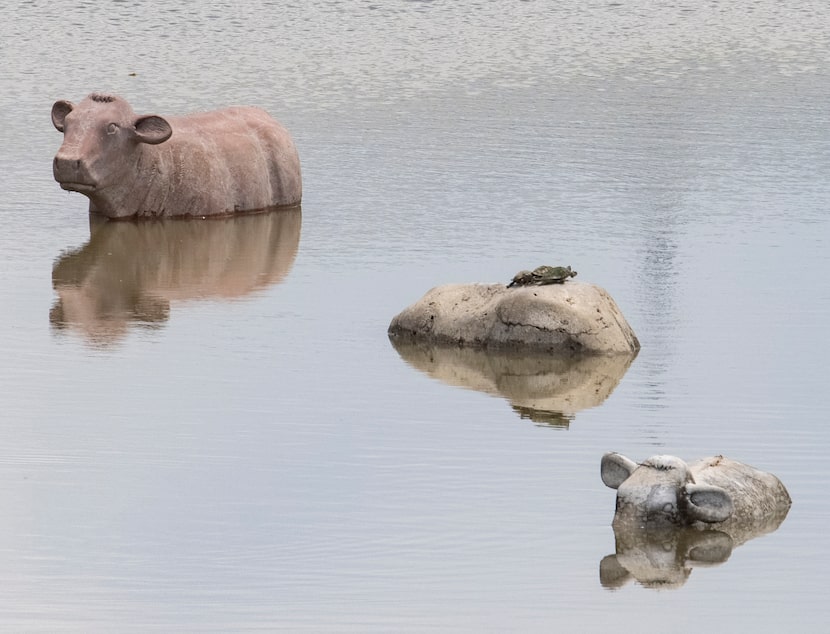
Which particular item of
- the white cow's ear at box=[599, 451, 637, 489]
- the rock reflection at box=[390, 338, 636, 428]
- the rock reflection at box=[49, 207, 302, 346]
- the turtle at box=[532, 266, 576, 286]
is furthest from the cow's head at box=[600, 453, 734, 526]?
the rock reflection at box=[49, 207, 302, 346]

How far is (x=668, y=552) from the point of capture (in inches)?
437

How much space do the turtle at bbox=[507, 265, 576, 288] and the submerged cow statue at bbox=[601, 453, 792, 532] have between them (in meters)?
4.17

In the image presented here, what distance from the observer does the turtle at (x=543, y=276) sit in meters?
15.8

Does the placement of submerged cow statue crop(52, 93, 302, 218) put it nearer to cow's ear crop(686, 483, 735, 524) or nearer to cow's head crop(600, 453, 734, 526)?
cow's head crop(600, 453, 734, 526)

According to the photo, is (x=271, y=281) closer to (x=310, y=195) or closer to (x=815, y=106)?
(x=310, y=195)

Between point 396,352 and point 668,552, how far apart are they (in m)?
4.91

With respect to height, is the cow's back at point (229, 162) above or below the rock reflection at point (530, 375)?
below

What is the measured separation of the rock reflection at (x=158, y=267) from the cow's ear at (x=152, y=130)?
913 millimetres

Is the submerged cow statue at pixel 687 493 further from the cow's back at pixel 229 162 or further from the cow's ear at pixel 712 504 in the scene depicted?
the cow's back at pixel 229 162

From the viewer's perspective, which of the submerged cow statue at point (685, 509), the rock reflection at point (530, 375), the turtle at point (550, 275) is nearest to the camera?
the submerged cow statue at point (685, 509)

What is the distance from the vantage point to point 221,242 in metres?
20.2

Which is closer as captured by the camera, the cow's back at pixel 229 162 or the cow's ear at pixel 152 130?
the cow's ear at pixel 152 130

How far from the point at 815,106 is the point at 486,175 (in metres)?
6.96

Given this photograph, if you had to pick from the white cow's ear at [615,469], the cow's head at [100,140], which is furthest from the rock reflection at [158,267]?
the white cow's ear at [615,469]
